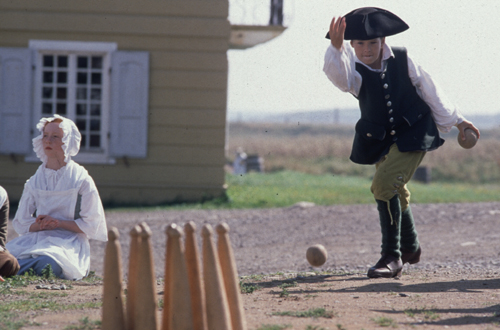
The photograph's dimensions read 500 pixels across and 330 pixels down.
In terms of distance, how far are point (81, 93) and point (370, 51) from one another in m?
7.72

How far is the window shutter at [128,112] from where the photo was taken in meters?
10.7

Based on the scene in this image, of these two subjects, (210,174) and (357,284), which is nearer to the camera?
(357,284)

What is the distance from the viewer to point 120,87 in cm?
1073

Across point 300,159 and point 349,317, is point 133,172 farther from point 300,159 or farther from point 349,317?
point 300,159

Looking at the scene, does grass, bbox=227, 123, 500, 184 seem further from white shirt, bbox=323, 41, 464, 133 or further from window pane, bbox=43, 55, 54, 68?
white shirt, bbox=323, 41, 464, 133

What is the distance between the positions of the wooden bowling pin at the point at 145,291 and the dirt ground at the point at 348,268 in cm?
57

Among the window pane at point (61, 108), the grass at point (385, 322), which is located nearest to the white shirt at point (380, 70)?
the grass at point (385, 322)

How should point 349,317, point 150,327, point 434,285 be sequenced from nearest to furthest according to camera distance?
1. point 150,327
2. point 349,317
3. point 434,285

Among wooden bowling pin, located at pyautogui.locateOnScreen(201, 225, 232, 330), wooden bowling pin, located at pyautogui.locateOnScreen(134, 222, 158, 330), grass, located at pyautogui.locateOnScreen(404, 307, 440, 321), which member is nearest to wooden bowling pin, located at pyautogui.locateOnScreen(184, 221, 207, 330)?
wooden bowling pin, located at pyautogui.locateOnScreen(201, 225, 232, 330)

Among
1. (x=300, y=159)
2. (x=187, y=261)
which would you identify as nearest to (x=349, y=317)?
(x=187, y=261)

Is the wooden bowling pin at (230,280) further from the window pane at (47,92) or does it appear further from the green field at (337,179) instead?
the window pane at (47,92)

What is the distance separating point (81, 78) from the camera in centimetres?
1094

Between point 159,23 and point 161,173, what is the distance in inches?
109

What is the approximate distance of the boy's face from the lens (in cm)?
447
